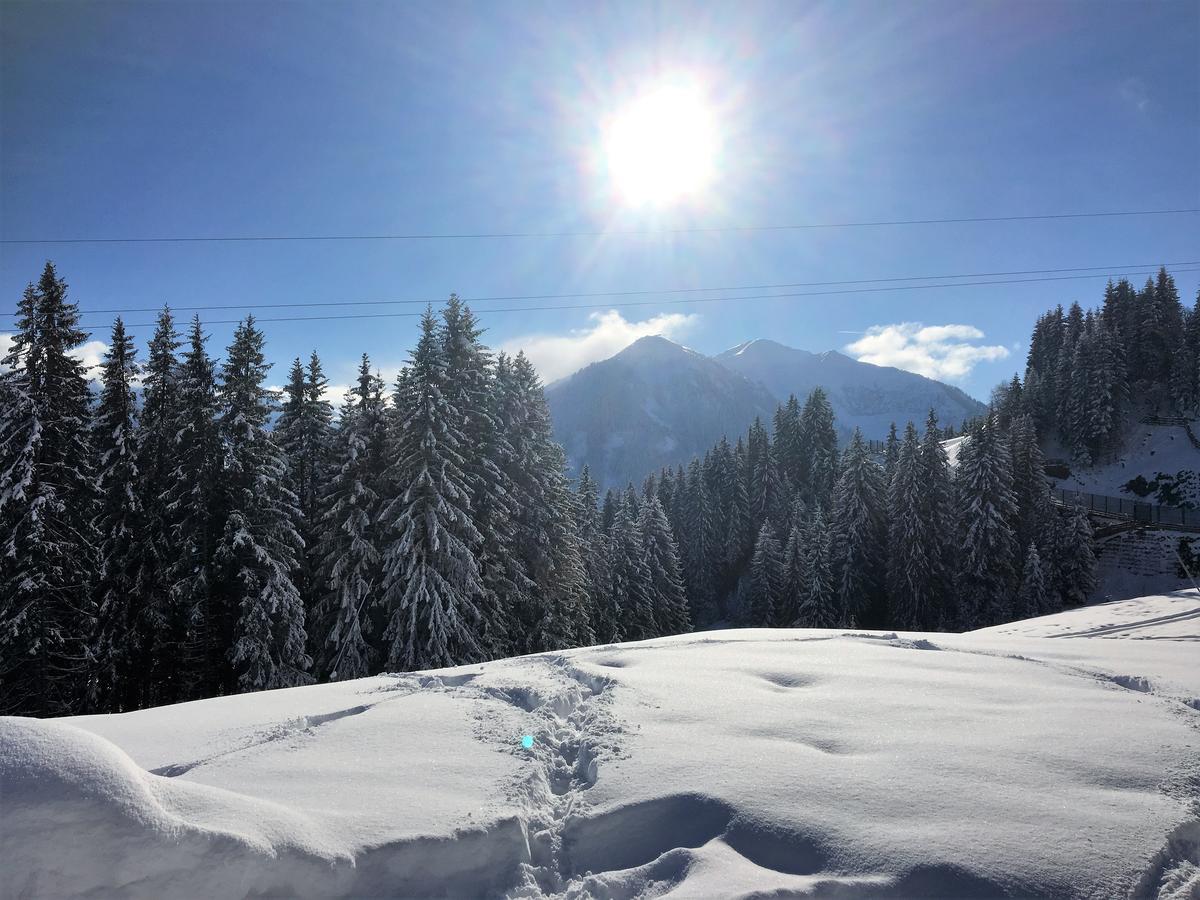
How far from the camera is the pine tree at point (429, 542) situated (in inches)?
737

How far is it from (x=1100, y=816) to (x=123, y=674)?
24.9 meters

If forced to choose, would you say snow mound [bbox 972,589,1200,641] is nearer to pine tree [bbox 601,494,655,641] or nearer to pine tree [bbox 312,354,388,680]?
pine tree [bbox 312,354,388,680]

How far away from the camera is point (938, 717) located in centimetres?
609

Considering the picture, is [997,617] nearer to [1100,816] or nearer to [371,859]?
[1100,816]

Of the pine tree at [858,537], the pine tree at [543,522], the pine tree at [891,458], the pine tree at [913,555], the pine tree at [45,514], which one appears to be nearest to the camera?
the pine tree at [45,514]

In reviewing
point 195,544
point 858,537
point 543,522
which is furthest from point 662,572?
point 195,544

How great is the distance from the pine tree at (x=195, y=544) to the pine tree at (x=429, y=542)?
535 cm

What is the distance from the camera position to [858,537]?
146ft

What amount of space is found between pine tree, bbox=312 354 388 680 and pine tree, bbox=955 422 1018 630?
38.0 meters

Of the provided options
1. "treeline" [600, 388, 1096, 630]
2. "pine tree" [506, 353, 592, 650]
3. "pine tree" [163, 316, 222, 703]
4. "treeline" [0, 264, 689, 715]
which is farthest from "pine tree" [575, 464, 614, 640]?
"pine tree" [163, 316, 222, 703]

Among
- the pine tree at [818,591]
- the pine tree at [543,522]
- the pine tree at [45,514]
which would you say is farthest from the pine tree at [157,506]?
the pine tree at [818,591]

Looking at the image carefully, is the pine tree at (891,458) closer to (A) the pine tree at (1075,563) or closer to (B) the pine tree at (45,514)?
(A) the pine tree at (1075,563)

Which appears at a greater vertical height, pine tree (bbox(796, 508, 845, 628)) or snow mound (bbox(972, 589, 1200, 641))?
snow mound (bbox(972, 589, 1200, 641))

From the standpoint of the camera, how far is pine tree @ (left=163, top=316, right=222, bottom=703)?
18844 millimetres
